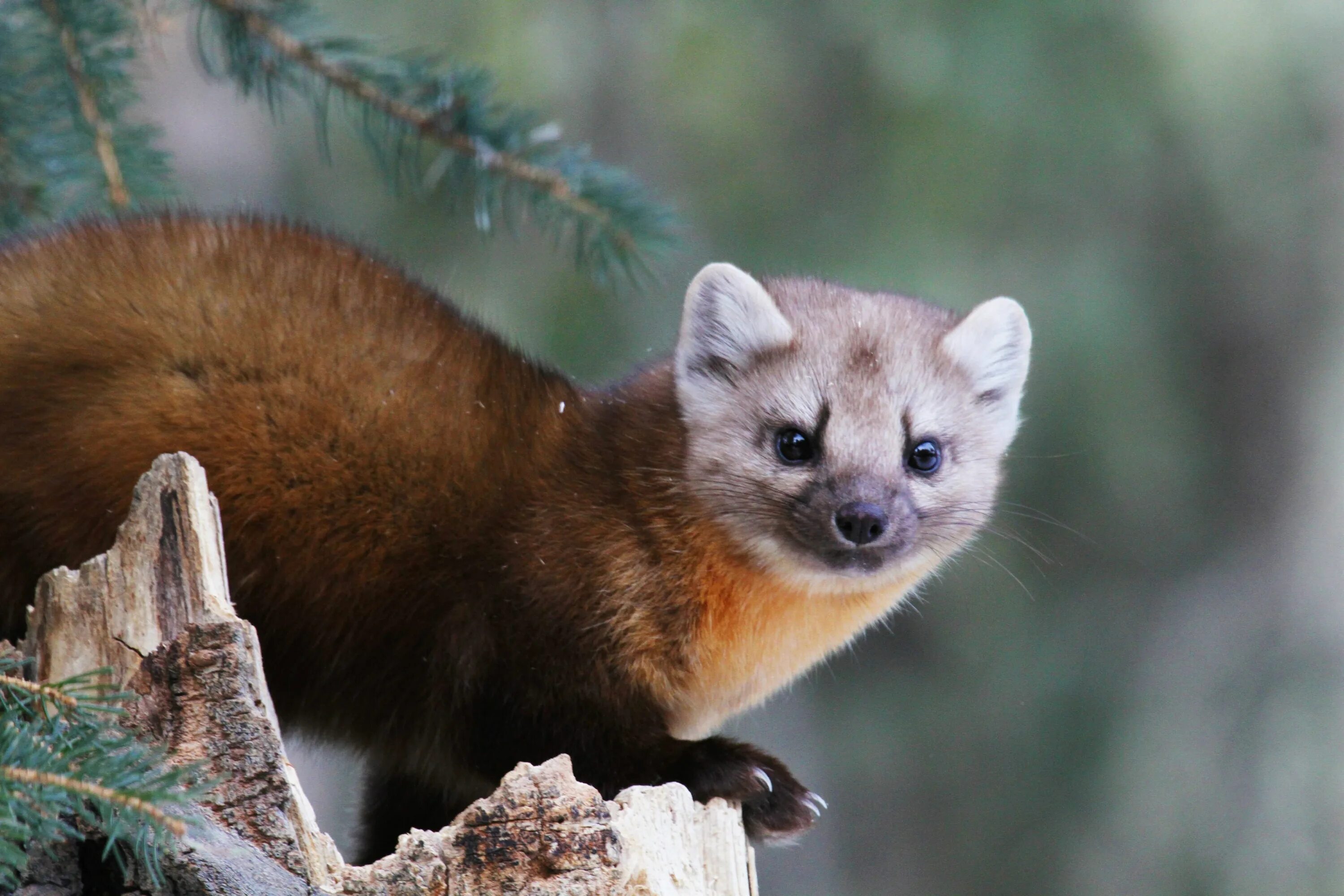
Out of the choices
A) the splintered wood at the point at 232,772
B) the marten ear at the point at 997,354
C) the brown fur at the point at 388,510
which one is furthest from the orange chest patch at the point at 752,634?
the splintered wood at the point at 232,772

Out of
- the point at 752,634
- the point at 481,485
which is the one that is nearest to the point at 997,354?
the point at 752,634

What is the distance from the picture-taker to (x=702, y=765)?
3.33 m

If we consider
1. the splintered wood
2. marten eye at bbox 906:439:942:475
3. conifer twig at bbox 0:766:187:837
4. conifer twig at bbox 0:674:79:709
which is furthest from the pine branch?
conifer twig at bbox 0:766:187:837

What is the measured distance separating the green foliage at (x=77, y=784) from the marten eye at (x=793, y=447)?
198 centimetres

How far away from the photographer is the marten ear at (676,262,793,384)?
3.93 metres

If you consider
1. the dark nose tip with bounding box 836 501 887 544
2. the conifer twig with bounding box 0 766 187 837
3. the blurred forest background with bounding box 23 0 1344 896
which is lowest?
the blurred forest background with bounding box 23 0 1344 896

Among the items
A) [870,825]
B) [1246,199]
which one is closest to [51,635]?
[1246,199]

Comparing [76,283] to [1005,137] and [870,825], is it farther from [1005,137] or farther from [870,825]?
[870,825]

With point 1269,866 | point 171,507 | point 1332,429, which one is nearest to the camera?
point 171,507

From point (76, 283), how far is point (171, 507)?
114 cm

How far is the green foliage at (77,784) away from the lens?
6.18ft

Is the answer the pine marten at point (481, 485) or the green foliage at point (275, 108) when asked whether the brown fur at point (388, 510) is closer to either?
the pine marten at point (481, 485)

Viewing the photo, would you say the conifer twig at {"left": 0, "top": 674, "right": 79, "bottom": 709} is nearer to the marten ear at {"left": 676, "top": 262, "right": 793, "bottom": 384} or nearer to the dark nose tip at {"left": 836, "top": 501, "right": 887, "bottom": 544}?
the dark nose tip at {"left": 836, "top": 501, "right": 887, "bottom": 544}

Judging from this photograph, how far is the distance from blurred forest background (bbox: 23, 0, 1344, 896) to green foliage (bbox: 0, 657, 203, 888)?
A: 5358 millimetres
